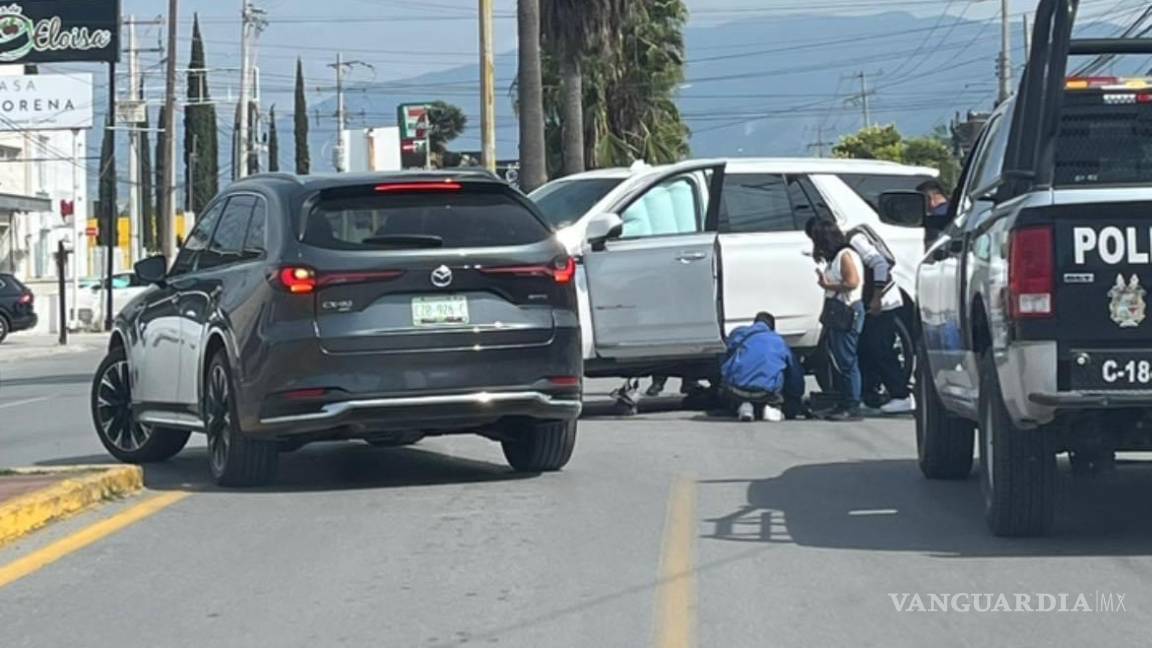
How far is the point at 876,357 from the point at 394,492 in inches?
231

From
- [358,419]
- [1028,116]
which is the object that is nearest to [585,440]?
[358,419]

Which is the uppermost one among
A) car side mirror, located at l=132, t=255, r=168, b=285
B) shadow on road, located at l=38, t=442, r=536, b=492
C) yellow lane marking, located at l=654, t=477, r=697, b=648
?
car side mirror, located at l=132, t=255, r=168, b=285

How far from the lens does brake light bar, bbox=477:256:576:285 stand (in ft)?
35.5

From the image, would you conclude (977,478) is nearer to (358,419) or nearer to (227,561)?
(358,419)

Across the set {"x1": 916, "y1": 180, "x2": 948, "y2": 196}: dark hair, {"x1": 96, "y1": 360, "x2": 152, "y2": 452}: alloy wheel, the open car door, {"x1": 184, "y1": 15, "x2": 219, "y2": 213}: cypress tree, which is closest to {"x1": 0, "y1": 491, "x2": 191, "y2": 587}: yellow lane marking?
{"x1": 96, "y1": 360, "x2": 152, "y2": 452}: alloy wheel

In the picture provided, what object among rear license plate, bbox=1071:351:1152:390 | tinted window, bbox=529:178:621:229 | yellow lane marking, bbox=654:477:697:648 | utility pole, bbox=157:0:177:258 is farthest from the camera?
utility pole, bbox=157:0:177:258

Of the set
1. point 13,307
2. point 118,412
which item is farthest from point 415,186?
point 13,307

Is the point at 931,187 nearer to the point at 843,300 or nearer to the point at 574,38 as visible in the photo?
the point at 843,300

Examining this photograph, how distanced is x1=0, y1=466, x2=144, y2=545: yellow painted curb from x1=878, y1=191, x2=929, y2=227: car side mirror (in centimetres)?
471

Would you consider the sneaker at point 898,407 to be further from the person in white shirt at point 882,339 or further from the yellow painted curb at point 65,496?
Result: the yellow painted curb at point 65,496

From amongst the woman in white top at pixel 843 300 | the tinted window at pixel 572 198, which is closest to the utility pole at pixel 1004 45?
the tinted window at pixel 572 198

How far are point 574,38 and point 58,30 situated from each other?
23066mm

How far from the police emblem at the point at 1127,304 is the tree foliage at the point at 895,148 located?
78.3 m

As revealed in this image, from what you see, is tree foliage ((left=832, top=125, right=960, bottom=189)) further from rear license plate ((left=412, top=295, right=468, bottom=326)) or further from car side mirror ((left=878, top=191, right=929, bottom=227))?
rear license plate ((left=412, top=295, right=468, bottom=326))
